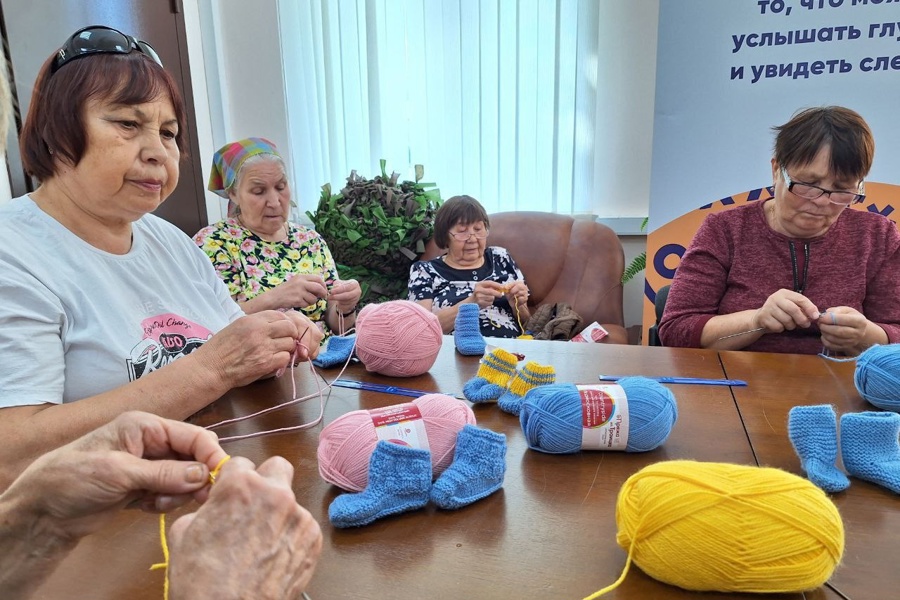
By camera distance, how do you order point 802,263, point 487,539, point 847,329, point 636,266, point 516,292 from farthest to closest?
point 636,266
point 516,292
point 802,263
point 847,329
point 487,539

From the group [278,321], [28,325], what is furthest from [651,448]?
[28,325]

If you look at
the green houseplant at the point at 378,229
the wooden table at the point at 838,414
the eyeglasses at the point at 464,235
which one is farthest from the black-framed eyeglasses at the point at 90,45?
the green houseplant at the point at 378,229

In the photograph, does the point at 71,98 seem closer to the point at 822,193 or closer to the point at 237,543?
the point at 237,543

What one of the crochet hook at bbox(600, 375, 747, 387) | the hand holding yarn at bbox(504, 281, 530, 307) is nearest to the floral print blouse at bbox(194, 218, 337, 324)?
the hand holding yarn at bbox(504, 281, 530, 307)

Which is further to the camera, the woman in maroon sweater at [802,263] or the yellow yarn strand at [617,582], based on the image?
the woman in maroon sweater at [802,263]

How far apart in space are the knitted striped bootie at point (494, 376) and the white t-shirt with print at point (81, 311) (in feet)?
1.90

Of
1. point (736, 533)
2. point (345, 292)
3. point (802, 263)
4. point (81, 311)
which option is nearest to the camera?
point (736, 533)

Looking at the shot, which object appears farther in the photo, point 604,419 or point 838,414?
point 838,414

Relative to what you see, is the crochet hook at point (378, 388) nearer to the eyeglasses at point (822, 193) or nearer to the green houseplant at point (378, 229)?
the eyeglasses at point (822, 193)

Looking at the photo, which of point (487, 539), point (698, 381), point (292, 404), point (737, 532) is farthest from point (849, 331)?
point (292, 404)

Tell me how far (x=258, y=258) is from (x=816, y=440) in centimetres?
180

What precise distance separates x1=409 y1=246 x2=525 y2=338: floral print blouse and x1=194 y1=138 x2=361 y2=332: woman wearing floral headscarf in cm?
43

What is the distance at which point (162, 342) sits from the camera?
117 cm

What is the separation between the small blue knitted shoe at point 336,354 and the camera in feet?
4.59
